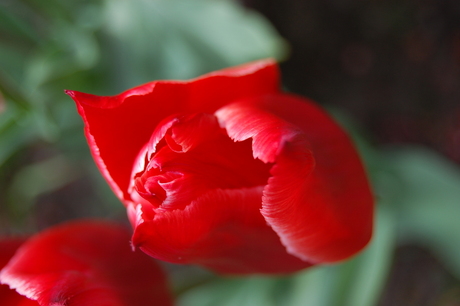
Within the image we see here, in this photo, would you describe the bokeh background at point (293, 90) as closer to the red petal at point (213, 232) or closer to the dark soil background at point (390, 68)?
the dark soil background at point (390, 68)

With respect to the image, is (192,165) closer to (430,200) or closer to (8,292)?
(8,292)

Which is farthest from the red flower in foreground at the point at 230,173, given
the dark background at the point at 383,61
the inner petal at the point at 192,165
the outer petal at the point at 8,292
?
the dark background at the point at 383,61

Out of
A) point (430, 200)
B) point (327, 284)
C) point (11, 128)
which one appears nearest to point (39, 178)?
point (11, 128)

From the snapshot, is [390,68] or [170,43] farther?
[390,68]

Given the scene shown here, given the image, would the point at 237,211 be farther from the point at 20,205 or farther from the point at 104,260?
the point at 20,205

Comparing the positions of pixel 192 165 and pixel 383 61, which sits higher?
pixel 192 165

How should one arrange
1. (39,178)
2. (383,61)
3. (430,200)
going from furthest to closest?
(39,178), (383,61), (430,200)

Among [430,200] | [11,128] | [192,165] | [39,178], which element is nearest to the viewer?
[192,165]
